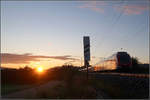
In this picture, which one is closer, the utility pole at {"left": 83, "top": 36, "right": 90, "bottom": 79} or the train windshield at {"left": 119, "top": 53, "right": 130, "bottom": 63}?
the utility pole at {"left": 83, "top": 36, "right": 90, "bottom": 79}

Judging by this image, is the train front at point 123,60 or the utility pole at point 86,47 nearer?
the utility pole at point 86,47

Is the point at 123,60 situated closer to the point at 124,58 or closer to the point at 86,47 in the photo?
the point at 124,58

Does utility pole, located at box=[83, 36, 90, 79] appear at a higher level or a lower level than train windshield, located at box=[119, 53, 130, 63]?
higher

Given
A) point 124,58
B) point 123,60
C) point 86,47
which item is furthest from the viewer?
point 124,58

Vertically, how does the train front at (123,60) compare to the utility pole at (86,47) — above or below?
below

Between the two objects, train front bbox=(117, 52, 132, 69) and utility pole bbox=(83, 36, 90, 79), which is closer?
utility pole bbox=(83, 36, 90, 79)

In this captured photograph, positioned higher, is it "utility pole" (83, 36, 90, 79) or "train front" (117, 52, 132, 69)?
"utility pole" (83, 36, 90, 79)

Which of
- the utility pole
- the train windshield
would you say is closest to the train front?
the train windshield

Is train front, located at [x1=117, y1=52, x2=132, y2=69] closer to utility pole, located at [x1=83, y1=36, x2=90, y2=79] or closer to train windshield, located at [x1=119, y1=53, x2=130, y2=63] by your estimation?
train windshield, located at [x1=119, y1=53, x2=130, y2=63]

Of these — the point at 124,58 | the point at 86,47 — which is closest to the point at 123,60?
the point at 124,58

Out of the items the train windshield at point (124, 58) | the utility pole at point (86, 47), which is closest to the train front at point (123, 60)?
the train windshield at point (124, 58)

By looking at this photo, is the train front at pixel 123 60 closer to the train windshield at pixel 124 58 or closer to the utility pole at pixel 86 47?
the train windshield at pixel 124 58

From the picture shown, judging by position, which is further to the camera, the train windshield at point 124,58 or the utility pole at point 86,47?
the train windshield at point 124,58

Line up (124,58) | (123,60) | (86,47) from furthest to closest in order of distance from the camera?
(124,58) < (123,60) < (86,47)
